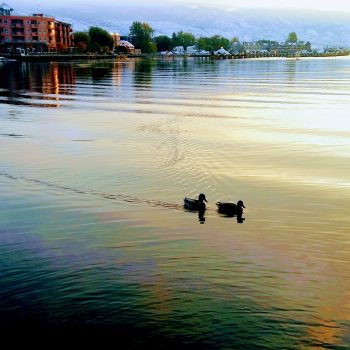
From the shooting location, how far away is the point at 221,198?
24.7 m

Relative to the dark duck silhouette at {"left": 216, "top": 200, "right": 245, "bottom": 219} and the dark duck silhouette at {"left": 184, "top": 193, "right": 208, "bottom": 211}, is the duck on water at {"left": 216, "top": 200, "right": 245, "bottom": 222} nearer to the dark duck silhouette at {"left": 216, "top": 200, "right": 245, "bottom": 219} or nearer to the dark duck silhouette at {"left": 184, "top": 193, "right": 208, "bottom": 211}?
the dark duck silhouette at {"left": 216, "top": 200, "right": 245, "bottom": 219}

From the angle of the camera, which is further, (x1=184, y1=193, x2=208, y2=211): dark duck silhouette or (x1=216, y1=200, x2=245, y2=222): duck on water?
(x1=184, y1=193, x2=208, y2=211): dark duck silhouette

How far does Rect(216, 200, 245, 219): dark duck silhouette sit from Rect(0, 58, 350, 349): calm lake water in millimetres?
484

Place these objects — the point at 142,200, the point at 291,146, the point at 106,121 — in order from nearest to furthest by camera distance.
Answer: the point at 142,200
the point at 291,146
the point at 106,121

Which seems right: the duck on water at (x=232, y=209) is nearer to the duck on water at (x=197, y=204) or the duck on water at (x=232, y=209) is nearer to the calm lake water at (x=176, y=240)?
the calm lake water at (x=176, y=240)

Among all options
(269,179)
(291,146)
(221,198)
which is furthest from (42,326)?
(291,146)

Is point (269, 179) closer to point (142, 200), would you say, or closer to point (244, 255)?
point (142, 200)

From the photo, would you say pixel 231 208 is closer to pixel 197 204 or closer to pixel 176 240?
pixel 197 204

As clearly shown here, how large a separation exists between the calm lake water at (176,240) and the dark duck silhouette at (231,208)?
0.48 metres

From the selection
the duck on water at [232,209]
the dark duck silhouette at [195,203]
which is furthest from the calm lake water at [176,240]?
the dark duck silhouette at [195,203]

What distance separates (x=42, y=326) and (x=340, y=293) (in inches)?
360

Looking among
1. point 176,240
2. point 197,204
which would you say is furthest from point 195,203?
point 176,240

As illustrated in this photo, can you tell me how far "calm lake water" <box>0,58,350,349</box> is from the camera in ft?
45.2

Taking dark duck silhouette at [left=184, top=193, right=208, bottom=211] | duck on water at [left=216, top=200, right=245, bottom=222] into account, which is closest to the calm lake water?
duck on water at [left=216, top=200, right=245, bottom=222]
